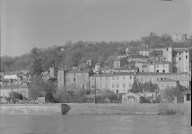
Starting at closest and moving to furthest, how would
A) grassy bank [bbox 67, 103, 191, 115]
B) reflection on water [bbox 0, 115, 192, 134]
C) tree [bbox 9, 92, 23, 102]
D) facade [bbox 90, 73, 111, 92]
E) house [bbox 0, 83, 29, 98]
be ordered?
1. reflection on water [bbox 0, 115, 192, 134]
2. grassy bank [bbox 67, 103, 191, 115]
3. tree [bbox 9, 92, 23, 102]
4. facade [bbox 90, 73, 111, 92]
5. house [bbox 0, 83, 29, 98]

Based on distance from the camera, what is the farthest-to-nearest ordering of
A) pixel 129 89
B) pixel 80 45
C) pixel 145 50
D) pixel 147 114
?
pixel 145 50 → pixel 129 89 → pixel 147 114 → pixel 80 45

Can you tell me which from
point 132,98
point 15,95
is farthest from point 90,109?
point 15,95

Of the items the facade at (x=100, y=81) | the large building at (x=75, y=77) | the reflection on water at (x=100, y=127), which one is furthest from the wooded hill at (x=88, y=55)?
the reflection on water at (x=100, y=127)

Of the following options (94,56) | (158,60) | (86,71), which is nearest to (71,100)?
(94,56)

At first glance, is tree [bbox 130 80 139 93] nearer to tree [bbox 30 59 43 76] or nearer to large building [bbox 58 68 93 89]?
large building [bbox 58 68 93 89]

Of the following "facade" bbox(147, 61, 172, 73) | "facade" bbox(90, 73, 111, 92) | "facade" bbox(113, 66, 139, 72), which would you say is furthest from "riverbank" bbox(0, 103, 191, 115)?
"facade" bbox(147, 61, 172, 73)

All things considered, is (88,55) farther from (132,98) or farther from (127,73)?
(127,73)

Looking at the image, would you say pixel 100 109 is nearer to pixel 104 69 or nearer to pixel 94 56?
pixel 94 56
